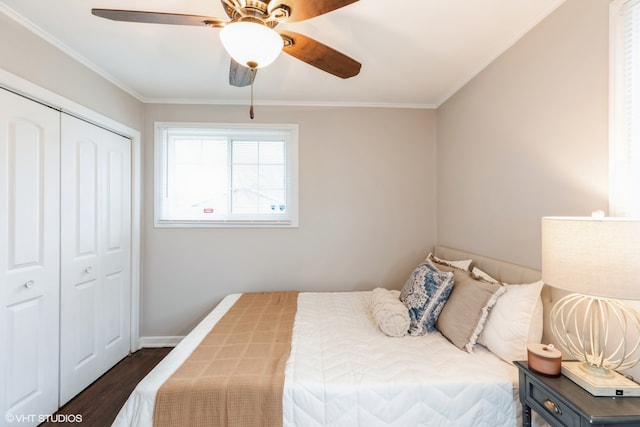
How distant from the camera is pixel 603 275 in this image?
2.94 ft

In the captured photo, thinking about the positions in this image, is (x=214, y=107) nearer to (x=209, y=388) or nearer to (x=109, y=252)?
(x=109, y=252)

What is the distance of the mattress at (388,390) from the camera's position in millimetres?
1224

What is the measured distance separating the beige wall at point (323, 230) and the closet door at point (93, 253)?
0.87ft

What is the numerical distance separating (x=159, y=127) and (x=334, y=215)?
194 centimetres

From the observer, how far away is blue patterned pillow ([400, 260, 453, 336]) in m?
1.74

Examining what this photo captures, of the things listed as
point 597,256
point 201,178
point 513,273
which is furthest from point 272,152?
point 597,256

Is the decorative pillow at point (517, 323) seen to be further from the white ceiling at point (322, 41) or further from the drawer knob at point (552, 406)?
the white ceiling at point (322, 41)

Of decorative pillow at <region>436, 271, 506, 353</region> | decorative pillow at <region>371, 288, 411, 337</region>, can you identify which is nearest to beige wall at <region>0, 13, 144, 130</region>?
decorative pillow at <region>371, 288, 411, 337</region>

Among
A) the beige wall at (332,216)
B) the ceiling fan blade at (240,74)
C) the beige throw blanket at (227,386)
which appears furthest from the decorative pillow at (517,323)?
the ceiling fan blade at (240,74)

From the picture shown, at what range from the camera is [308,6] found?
3.63ft

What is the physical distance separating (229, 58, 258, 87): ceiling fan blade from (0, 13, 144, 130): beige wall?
1186 mm

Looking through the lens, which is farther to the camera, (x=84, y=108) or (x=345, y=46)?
(x=84, y=108)

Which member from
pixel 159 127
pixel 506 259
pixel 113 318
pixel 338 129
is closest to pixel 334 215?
pixel 338 129

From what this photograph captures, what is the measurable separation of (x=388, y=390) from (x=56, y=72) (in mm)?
2726
